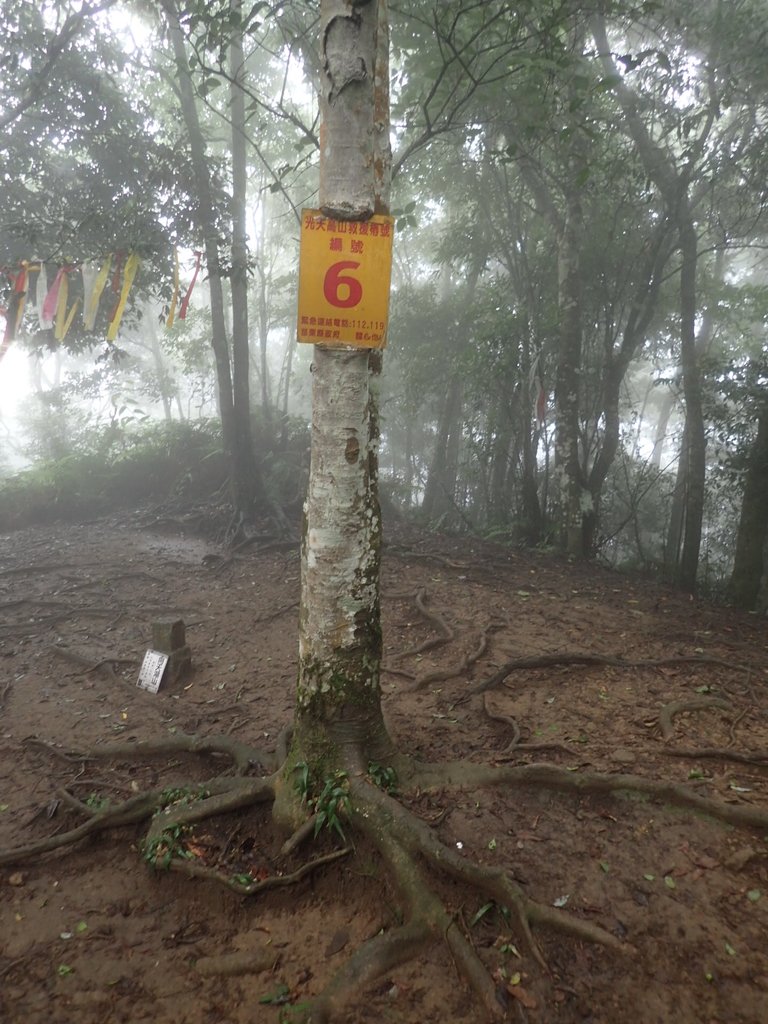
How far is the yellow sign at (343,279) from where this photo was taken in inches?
111

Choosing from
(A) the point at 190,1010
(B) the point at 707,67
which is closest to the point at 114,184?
(B) the point at 707,67

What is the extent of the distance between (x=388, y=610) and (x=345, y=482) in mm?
4139

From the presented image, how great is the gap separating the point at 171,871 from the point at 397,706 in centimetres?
200

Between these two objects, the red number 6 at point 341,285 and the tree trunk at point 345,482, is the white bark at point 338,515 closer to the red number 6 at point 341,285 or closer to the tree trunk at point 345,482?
the tree trunk at point 345,482

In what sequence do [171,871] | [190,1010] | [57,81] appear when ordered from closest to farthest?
[190,1010] → [171,871] → [57,81]

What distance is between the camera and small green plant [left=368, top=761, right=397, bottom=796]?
3.27 m

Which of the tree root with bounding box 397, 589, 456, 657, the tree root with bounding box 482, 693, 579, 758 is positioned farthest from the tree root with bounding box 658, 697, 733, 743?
the tree root with bounding box 397, 589, 456, 657

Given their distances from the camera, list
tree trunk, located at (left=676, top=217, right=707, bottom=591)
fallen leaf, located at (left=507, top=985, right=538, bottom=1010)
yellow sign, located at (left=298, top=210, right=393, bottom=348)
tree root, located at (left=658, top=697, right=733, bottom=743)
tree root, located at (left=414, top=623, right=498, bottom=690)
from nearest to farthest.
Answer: fallen leaf, located at (left=507, top=985, right=538, bottom=1010) < yellow sign, located at (left=298, top=210, right=393, bottom=348) < tree root, located at (left=658, top=697, right=733, bottom=743) < tree root, located at (left=414, top=623, right=498, bottom=690) < tree trunk, located at (left=676, top=217, right=707, bottom=591)

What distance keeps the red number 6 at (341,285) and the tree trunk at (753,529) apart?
6626mm

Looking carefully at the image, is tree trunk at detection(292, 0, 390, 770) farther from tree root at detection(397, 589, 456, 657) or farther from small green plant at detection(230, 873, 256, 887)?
tree root at detection(397, 589, 456, 657)

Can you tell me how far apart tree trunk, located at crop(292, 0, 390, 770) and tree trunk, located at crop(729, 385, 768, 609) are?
6325 mm

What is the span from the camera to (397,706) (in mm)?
4684

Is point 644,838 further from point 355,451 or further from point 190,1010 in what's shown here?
point 355,451

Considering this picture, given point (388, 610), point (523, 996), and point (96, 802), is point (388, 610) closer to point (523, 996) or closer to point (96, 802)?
point (96, 802)
